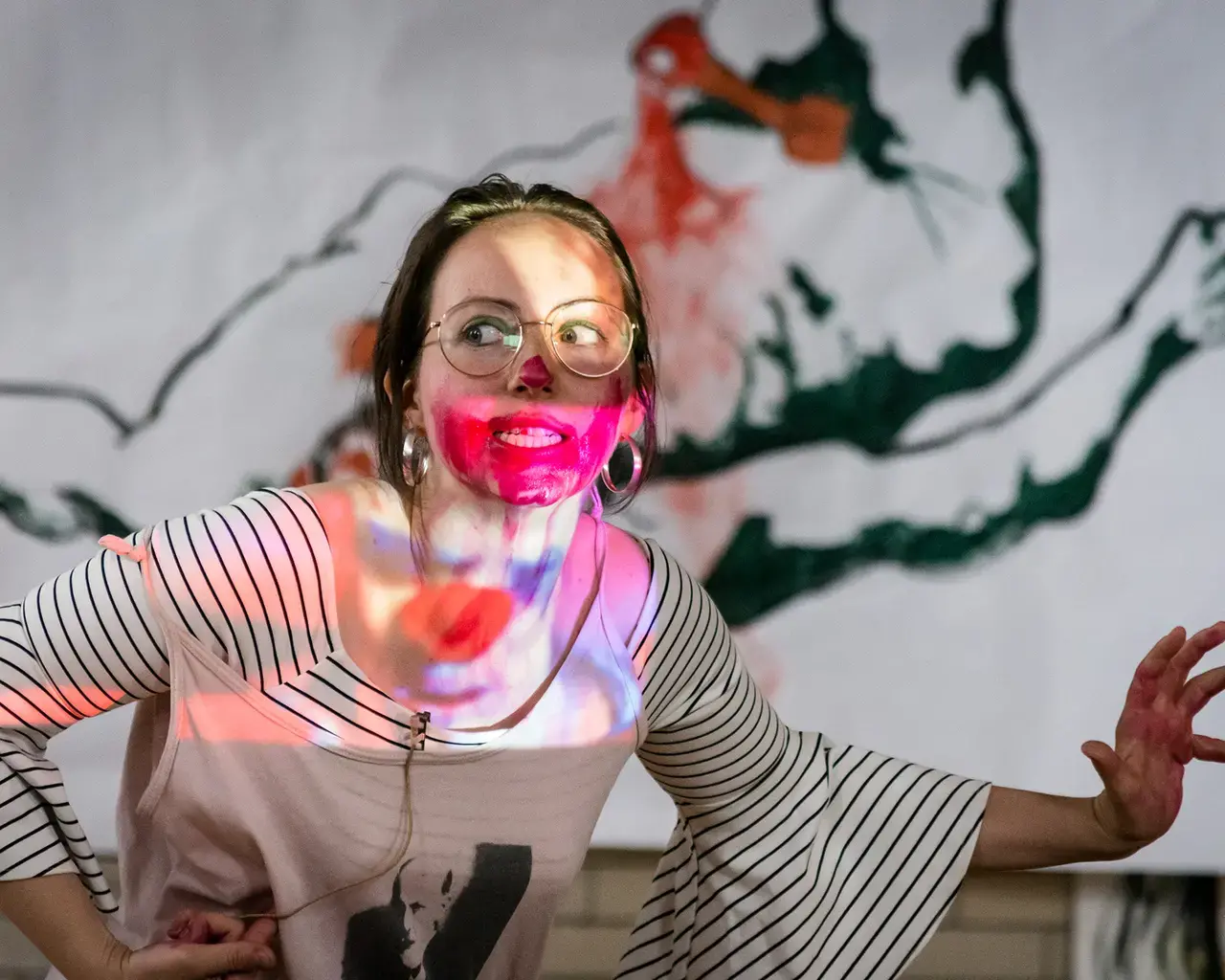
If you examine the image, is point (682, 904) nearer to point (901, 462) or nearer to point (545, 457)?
point (545, 457)

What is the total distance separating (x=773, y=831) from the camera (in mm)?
1170

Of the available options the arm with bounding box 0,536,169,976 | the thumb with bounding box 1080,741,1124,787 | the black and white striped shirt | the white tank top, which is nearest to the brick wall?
the black and white striped shirt

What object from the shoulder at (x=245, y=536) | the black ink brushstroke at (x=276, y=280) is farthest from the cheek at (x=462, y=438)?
the black ink brushstroke at (x=276, y=280)

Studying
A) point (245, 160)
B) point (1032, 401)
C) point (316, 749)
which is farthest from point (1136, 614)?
point (245, 160)

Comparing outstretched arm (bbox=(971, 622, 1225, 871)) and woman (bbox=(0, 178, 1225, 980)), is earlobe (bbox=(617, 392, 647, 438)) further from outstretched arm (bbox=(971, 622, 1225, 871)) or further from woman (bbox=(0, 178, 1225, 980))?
outstretched arm (bbox=(971, 622, 1225, 871))

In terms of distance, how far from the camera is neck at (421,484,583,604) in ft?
3.56

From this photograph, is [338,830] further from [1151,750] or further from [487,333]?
[1151,750]

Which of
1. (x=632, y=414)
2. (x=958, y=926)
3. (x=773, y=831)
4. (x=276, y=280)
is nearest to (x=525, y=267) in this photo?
(x=632, y=414)

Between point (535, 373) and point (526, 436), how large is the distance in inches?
2.0

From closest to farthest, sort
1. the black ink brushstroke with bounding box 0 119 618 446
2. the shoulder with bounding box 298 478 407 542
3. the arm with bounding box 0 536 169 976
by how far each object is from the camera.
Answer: the arm with bounding box 0 536 169 976 < the shoulder with bounding box 298 478 407 542 < the black ink brushstroke with bounding box 0 119 618 446

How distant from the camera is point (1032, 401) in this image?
1641mm

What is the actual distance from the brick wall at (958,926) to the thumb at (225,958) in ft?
2.31

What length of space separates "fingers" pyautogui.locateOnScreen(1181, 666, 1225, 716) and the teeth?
57 cm

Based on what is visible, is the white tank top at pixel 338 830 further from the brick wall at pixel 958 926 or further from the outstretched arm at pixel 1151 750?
the brick wall at pixel 958 926
